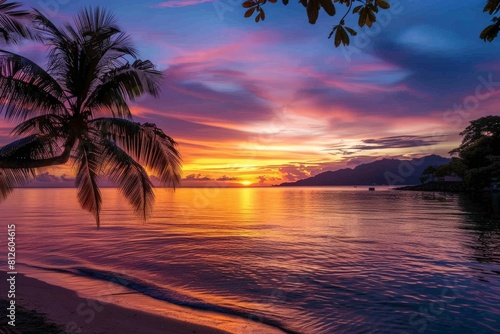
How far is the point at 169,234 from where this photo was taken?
27.2 meters

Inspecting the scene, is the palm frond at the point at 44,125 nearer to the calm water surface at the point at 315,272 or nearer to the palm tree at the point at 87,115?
the palm tree at the point at 87,115

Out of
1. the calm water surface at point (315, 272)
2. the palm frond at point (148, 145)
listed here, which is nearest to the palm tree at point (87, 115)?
the palm frond at point (148, 145)

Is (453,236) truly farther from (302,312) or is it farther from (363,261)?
(302,312)

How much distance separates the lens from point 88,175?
1055 centimetres

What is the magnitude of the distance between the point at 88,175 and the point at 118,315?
14.8 ft

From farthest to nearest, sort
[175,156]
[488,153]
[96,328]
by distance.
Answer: [488,153]
[175,156]
[96,328]

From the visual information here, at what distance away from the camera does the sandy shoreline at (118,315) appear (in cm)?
752

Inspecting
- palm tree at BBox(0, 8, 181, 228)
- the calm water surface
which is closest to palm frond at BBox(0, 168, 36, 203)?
palm tree at BBox(0, 8, 181, 228)

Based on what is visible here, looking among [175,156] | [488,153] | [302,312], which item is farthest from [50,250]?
[488,153]

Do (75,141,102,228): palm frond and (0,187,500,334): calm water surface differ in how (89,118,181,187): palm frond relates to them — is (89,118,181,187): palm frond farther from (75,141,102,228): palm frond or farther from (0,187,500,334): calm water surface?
(0,187,500,334): calm water surface

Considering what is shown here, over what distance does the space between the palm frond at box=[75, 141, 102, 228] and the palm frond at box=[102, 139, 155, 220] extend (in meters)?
0.30

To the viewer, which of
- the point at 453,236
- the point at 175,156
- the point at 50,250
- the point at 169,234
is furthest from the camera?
the point at 169,234

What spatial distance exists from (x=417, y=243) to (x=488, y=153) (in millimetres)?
61719

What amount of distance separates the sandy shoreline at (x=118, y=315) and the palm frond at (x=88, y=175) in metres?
2.48
